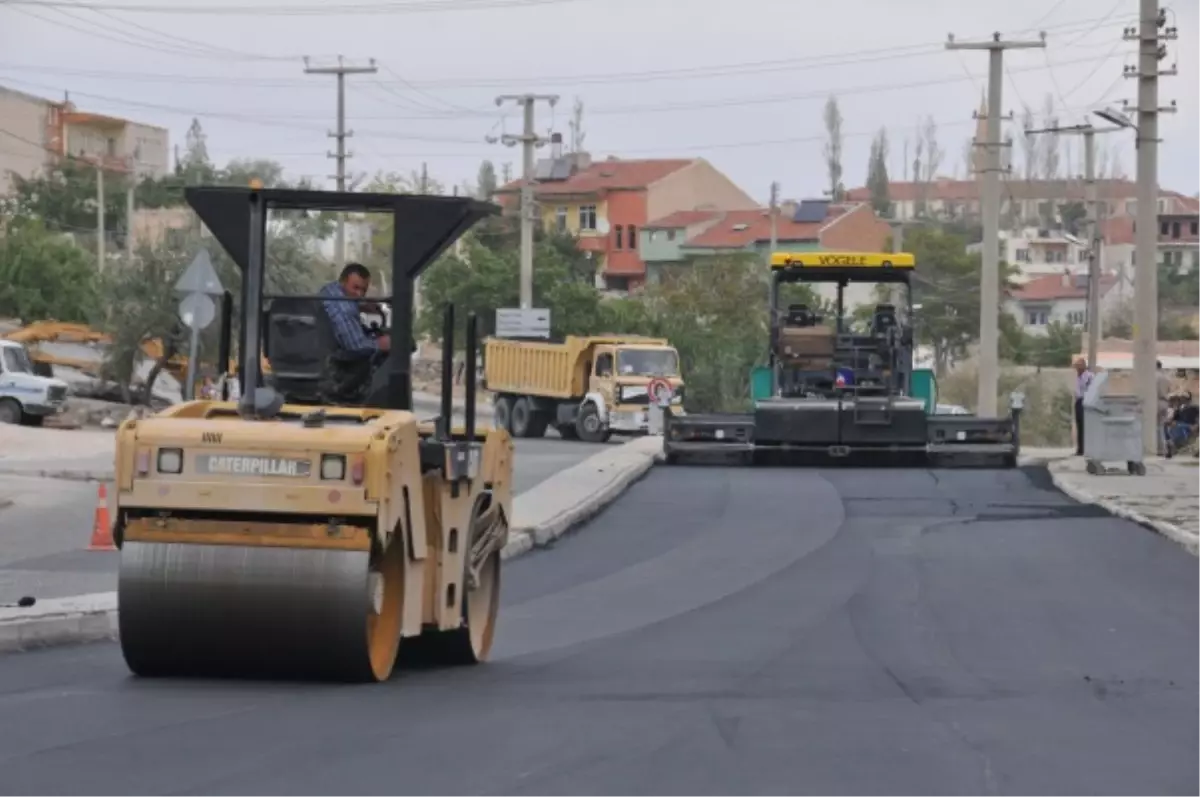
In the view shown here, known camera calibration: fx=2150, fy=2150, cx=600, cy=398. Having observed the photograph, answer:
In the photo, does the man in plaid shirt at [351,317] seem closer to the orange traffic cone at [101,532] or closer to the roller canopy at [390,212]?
the roller canopy at [390,212]

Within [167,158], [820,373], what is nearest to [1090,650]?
[820,373]

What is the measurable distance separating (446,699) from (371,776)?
7.08 ft

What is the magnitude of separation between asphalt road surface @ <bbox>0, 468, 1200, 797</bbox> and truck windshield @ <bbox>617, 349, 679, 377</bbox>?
99.9 feet

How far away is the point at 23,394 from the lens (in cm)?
4903

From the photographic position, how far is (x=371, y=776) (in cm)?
770

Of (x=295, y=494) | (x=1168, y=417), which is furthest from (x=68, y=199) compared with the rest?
(x=295, y=494)

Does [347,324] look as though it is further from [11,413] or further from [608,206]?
[608,206]

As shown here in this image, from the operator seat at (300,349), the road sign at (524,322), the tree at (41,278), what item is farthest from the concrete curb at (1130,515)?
the tree at (41,278)

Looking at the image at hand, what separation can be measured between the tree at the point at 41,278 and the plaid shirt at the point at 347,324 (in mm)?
59523

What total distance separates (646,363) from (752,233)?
2147 inches

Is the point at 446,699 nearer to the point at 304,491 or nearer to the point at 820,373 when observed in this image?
the point at 304,491

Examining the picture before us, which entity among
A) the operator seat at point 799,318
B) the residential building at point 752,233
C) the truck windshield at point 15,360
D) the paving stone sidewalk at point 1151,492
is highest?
the residential building at point 752,233

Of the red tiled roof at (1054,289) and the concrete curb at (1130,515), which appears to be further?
the red tiled roof at (1054,289)

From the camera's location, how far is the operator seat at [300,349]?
1047cm
